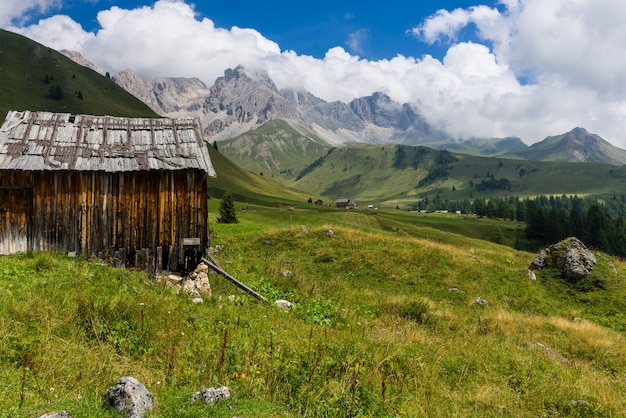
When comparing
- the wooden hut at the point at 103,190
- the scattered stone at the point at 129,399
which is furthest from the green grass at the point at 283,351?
the wooden hut at the point at 103,190

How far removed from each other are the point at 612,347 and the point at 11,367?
19.5 metres

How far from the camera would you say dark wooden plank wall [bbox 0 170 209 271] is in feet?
50.2

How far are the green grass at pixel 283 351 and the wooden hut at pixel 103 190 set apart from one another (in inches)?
58.3

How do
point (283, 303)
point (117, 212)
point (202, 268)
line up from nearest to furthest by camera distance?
point (283, 303) < point (117, 212) < point (202, 268)

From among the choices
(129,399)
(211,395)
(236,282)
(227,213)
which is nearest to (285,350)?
(211,395)

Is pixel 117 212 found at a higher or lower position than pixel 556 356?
higher

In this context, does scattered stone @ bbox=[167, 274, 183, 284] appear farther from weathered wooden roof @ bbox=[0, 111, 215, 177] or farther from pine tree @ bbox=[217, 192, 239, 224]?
pine tree @ bbox=[217, 192, 239, 224]

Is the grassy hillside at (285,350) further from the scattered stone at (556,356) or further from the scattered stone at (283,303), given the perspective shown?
the scattered stone at (283,303)

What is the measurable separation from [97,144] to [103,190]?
86.6 inches

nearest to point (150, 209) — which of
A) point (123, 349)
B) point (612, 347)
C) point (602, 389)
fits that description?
point (123, 349)

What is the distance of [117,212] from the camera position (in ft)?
52.1

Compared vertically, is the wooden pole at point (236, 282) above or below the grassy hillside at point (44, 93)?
below

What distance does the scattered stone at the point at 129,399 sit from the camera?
536cm

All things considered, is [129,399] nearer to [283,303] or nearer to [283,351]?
[283,351]
